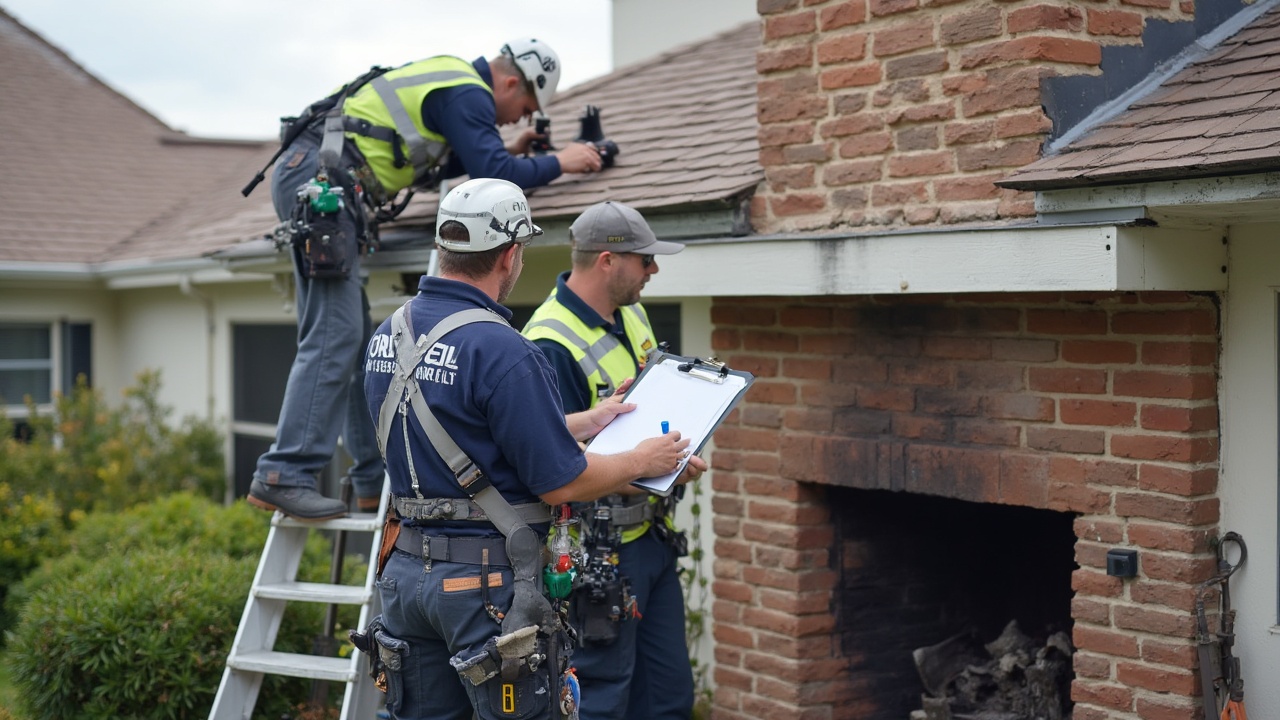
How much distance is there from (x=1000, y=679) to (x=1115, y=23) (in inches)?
102

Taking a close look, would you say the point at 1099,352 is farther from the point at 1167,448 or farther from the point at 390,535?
the point at 390,535

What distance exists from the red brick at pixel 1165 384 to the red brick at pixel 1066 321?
0.17 metres

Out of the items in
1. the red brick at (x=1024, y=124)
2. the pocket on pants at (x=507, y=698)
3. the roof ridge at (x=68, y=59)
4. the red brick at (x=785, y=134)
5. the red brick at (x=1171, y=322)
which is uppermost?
the roof ridge at (x=68, y=59)

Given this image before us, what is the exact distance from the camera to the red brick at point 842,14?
478cm

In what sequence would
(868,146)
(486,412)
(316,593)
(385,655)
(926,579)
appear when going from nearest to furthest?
(486,412) < (385,655) < (868,146) < (316,593) < (926,579)

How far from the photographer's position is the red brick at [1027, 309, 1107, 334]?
4227 mm

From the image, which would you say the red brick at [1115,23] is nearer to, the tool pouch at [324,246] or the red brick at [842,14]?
the red brick at [842,14]

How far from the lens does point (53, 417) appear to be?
38.2 feet

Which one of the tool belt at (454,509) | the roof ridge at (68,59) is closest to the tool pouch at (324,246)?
the tool belt at (454,509)

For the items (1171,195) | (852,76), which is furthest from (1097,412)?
(852,76)

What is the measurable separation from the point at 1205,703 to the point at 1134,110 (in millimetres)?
1963

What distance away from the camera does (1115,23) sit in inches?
175

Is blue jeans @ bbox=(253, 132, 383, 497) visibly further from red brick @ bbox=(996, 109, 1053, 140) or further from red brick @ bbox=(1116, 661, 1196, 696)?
red brick @ bbox=(1116, 661, 1196, 696)

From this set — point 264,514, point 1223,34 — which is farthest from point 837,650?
point 264,514
